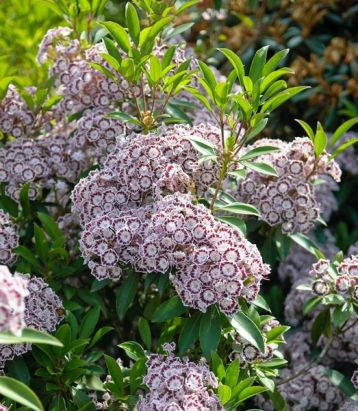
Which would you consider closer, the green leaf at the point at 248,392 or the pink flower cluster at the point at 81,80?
the green leaf at the point at 248,392

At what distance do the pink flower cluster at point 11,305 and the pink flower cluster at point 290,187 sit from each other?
1558 millimetres

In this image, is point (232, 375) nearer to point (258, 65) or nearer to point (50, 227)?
point (50, 227)

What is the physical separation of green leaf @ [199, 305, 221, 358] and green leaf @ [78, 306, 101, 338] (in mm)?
435

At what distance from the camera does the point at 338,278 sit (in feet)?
10.3

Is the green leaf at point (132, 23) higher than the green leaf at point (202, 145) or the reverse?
higher

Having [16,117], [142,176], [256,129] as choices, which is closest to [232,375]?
[142,176]

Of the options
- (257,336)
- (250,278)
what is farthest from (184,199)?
(257,336)

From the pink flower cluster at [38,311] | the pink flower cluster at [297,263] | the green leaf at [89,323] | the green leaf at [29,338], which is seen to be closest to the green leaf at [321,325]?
the pink flower cluster at [297,263]

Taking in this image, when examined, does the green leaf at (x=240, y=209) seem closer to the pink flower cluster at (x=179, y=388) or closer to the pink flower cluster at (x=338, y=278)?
the pink flower cluster at (x=338, y=278)

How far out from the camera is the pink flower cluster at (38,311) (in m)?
2.84

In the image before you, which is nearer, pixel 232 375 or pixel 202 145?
pixel 232 375

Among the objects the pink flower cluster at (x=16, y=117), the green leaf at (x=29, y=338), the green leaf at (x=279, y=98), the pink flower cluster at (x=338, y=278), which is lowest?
the pink flower cluster at (x=338, y=278)

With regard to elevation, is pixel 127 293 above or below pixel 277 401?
above

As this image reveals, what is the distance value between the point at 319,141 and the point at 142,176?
0.82 meters
